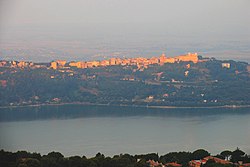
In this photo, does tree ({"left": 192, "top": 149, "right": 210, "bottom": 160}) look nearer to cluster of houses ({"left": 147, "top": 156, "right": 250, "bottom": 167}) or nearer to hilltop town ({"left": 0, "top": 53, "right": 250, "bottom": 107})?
cluster of houses ({"left": 147, "top": 156, "right": 250, "bottom": 167})

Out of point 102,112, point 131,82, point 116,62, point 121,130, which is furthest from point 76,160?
point 116,62

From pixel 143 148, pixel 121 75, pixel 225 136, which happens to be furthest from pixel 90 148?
pixel 121 75

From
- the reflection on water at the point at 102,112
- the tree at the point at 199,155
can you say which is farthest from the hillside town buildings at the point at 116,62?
the tree at the point at 199,155

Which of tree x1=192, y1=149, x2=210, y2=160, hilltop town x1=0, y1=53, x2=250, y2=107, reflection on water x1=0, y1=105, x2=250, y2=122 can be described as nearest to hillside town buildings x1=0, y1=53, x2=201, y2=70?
hilltop town x1=0, y1=53, x2=250, y2=107

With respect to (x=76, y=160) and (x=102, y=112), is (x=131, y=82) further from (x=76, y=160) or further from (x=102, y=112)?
(x=76, y=160)

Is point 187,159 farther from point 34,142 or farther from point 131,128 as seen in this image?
point 131,128

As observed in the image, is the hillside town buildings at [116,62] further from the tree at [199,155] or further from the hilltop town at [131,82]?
the tree at [199,155]

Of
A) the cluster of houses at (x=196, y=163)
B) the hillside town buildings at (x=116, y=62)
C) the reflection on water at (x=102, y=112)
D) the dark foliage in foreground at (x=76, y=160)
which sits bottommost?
the reflection on water at (x=102, y=112)
